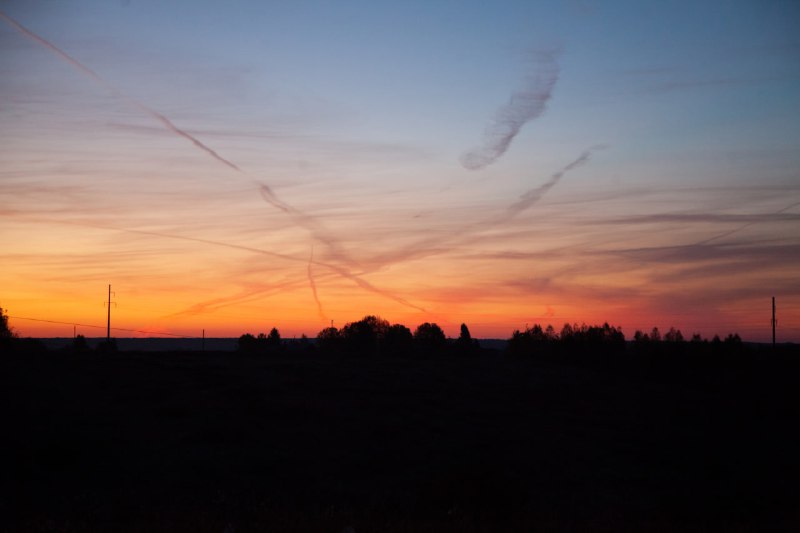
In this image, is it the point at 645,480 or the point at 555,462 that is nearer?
the point at 645,480

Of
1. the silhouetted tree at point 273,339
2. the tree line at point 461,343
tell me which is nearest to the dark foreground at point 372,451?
the tree line at point 461,343

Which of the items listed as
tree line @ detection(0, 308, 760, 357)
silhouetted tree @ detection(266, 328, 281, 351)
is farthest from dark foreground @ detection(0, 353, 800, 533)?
silhouetted tree @ detection(266, 328, 281, 351)

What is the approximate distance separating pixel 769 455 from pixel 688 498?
14492 millimetres

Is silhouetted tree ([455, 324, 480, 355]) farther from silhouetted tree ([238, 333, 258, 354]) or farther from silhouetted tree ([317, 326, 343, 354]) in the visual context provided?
silhouetted tree ([238, 333, 258, 354])

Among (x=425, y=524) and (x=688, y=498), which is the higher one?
(x=425, y=524)

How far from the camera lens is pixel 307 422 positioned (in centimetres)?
3666

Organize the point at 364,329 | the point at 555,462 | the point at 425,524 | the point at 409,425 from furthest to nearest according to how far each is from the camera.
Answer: the point at 364,329 → the point at 409,425 → the point at 555,462 → the point at 425,524

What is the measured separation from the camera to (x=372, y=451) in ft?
102

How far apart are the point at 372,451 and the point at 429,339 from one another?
292ft

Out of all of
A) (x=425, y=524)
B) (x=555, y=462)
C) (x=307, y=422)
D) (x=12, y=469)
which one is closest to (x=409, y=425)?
(x=307, y=422)

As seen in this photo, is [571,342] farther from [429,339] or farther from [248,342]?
[248,342]

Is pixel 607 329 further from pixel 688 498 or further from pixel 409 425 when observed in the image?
pixel 688 498

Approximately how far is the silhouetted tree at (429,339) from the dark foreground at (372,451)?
176 feet

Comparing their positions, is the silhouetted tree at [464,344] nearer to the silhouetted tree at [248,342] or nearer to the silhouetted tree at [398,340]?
the silhouetted tree at [398,340]
